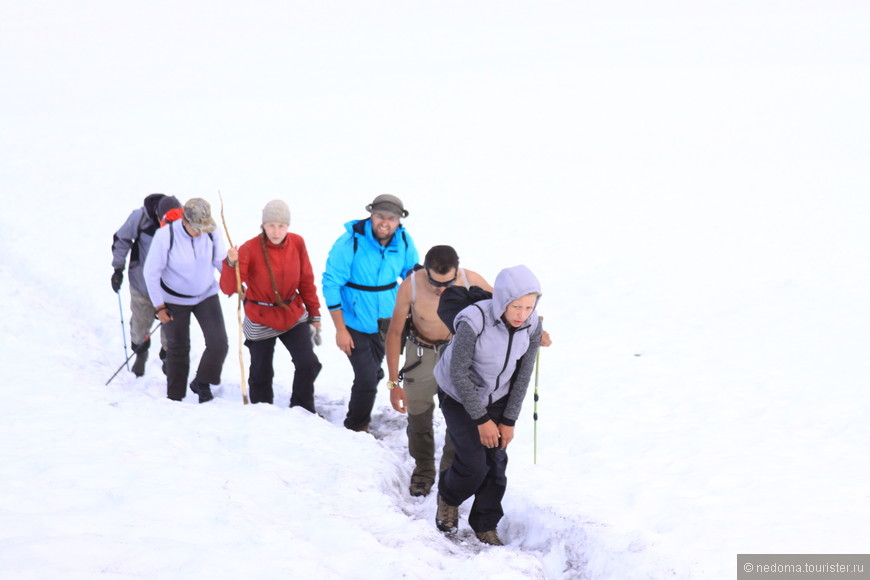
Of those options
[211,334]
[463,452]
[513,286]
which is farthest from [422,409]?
[211,334]

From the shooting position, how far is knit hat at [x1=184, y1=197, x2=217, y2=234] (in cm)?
664

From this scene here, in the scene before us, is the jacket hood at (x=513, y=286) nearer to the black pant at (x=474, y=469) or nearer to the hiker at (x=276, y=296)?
the black pant at (x=474, y=469)

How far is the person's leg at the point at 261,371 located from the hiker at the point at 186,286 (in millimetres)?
416

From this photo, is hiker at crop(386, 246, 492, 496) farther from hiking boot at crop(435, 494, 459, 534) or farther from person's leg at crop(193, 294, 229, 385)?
person's leg at crop(193, 294, 229, 385)

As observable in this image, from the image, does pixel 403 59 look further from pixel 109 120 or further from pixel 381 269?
pixel 381 269

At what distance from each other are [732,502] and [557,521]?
2.18 m

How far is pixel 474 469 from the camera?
4.97 meters

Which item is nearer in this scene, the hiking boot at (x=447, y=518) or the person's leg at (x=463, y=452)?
the person's leg at (x=463, y=452)

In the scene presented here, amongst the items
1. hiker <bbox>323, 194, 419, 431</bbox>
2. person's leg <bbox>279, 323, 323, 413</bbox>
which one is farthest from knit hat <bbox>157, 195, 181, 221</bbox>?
hiker <bbox>323, 194, 419, 431</bbox>

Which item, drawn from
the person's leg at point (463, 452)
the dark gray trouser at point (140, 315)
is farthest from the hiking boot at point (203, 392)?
the person's leg at point (463, 452)

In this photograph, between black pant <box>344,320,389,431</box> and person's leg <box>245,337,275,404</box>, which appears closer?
black pant <box>344,320,389,431</box>

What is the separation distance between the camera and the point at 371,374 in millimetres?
6812

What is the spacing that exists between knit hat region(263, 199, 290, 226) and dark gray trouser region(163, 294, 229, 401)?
1357 millimetres

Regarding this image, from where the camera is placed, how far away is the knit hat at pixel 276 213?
21.0 feet
